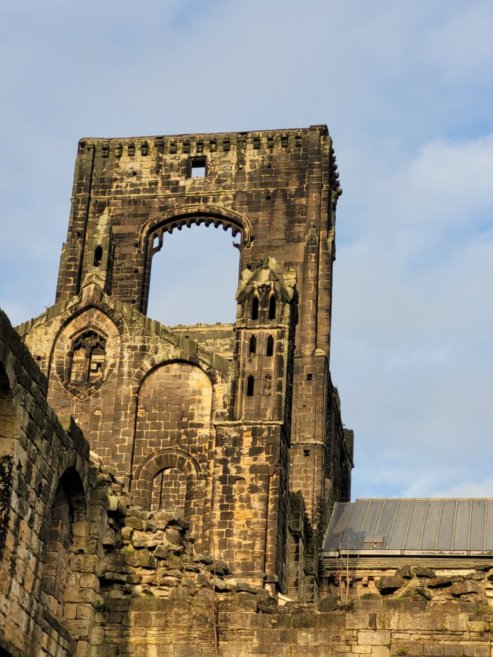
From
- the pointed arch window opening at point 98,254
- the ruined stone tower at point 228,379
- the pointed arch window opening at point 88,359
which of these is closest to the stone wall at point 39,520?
the ruined stone tower at point 228,379

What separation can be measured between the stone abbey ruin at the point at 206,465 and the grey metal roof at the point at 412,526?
3.7 inches

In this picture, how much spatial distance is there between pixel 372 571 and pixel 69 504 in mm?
20707

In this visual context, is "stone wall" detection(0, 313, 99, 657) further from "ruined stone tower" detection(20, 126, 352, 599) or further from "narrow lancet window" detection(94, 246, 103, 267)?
"narrow lancet window" detection(94, 246, 103, 267)

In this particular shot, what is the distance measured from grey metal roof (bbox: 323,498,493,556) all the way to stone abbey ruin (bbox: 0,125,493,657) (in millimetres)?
93

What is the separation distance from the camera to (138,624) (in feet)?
70.3

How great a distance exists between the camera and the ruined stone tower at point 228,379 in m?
31.3

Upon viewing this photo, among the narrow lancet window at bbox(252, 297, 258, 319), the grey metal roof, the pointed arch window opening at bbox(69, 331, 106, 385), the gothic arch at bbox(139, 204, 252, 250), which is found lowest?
the grey metal roof

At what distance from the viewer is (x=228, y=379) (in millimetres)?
33312

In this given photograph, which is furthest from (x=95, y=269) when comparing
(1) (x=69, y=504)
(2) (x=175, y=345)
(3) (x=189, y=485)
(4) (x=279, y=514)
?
(1) (x=69, y=504)

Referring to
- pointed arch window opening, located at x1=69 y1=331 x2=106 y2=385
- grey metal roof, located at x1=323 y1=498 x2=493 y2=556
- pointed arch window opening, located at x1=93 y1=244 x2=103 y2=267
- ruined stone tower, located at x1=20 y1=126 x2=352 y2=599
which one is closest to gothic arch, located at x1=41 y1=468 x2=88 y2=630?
ruined stone tower, located at x1=20 y1=126 x2=352 y2=599

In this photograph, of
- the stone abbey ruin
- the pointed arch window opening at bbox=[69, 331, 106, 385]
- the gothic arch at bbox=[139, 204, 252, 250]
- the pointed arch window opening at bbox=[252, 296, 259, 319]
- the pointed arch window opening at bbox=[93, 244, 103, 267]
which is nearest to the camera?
the stone abbey ruin

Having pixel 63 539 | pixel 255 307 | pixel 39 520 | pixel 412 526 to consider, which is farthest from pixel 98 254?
pixel 39 520

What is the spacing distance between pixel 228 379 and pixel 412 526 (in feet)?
39.2

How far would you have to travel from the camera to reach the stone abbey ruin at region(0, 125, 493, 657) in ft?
67.2
